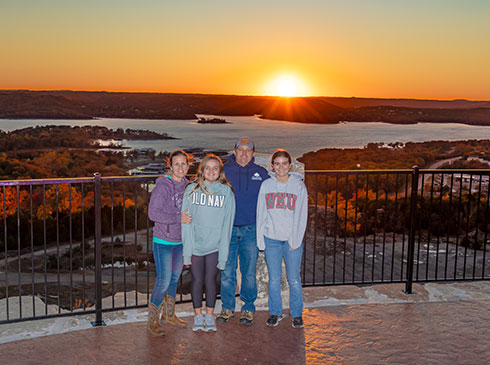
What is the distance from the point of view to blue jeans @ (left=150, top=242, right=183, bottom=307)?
410cm

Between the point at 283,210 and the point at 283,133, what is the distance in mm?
51399

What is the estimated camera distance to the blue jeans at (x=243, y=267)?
171 inches

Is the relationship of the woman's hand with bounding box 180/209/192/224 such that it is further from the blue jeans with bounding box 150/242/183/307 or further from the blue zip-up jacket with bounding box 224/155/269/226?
the blue zip-up jacket with bounding box 224/155/269/226

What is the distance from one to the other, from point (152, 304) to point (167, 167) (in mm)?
1183

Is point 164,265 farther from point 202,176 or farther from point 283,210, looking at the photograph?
point 283,210

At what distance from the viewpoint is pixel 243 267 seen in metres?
4.50

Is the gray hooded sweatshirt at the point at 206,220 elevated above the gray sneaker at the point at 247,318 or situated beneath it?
elevated above

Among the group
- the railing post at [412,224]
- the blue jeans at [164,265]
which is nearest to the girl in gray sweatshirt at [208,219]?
the blue jeans at [164,265]

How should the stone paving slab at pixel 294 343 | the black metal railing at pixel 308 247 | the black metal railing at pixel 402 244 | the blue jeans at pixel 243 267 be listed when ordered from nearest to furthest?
the stone paving slab at pixel 294 343
the blue jeans at pixel 243 267
the black metal railing at pixel 308 247
the black metal railing at pixel 402 244

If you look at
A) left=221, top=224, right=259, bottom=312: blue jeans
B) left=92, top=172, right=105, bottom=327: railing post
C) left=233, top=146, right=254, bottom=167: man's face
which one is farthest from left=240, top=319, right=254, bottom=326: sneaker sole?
left=233, top=146, right=254, bottom=167: man's face

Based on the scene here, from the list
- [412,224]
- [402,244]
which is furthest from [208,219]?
[402,244]

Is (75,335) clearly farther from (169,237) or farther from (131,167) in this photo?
(131,167)

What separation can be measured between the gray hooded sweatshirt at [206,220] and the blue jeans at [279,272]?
0.47m

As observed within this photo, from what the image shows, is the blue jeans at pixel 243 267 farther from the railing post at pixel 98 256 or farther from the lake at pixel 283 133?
the lake at pixel 283 133
